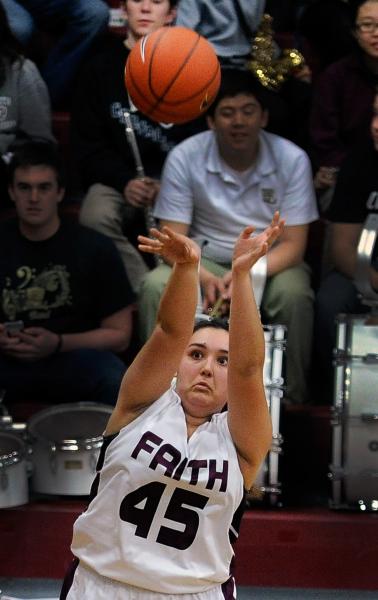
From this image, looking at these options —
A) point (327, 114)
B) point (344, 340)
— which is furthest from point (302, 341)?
point (327, 114)

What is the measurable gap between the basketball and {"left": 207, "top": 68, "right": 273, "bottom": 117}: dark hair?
0.57m

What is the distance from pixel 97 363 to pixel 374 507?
1184 millimetres

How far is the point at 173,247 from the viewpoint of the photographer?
10.5ft

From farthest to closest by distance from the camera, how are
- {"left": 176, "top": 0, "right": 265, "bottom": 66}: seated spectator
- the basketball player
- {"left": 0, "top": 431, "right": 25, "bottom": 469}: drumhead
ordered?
{"left": 176, "top": 0, "right": 265, "bottom": 66}: seated spectator → {"left": 0, "top": 431, "right": 25, "bottom": 469}: drumhead → the basketball player

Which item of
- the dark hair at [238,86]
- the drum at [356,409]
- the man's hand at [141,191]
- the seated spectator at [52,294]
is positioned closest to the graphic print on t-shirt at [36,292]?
the seated spectator at [52,294]

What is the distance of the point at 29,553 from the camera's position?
4.81m

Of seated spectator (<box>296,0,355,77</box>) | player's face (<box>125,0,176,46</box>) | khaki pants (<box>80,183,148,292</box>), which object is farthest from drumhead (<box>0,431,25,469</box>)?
seated spectator (<box>296,0,355,77</box>)

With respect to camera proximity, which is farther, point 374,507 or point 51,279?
point 51,279

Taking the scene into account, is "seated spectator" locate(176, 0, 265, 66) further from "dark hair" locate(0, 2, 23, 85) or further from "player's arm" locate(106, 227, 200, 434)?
"player's arm" locate(106, 227, 200, 434)

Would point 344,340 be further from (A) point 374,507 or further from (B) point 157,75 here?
(B) point 157,75

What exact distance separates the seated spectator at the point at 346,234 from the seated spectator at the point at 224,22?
0.89 metres

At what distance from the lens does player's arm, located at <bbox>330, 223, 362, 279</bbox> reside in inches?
204

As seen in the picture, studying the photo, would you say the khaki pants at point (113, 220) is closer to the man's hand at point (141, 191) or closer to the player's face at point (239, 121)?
the man's hand at point (141, 191)

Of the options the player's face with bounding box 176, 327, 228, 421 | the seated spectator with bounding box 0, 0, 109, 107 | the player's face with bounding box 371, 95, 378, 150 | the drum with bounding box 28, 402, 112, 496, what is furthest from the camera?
the seated spectator with bounding box 0, 0, 109, 107
